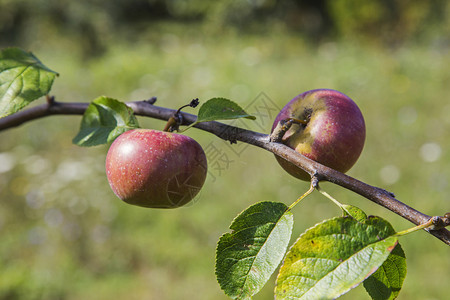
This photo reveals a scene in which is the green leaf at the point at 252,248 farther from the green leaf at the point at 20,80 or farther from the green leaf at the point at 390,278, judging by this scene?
the green leaf at the point at 20,80

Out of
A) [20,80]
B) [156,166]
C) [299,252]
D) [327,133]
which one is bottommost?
[20,80]

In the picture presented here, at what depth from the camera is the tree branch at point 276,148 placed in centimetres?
47

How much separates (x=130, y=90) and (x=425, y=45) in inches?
144

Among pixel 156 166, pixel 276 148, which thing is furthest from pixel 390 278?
pixel 156 166

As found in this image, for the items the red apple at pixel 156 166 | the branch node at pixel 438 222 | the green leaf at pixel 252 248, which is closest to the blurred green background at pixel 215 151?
the red apple at pixel 156 166

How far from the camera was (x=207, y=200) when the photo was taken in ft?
9.30

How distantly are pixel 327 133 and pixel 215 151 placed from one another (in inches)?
22.0

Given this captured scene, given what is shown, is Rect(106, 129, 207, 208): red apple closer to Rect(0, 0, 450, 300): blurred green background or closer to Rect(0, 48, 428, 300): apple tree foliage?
Rect(0, 48, 428, 300): apple tree foliage

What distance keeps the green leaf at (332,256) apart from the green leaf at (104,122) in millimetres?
357

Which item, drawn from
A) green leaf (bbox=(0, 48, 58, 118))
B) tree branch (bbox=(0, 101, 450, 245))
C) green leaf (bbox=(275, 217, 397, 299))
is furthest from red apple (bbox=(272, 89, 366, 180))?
green leaf (bbox=(0, 48, 58, 118))

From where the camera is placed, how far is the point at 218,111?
592 millimetres

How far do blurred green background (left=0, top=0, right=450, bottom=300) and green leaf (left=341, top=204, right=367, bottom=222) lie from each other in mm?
387

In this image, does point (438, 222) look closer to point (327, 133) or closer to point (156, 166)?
point (327, 133)

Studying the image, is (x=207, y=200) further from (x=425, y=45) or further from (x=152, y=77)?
(x=425, y=45)
